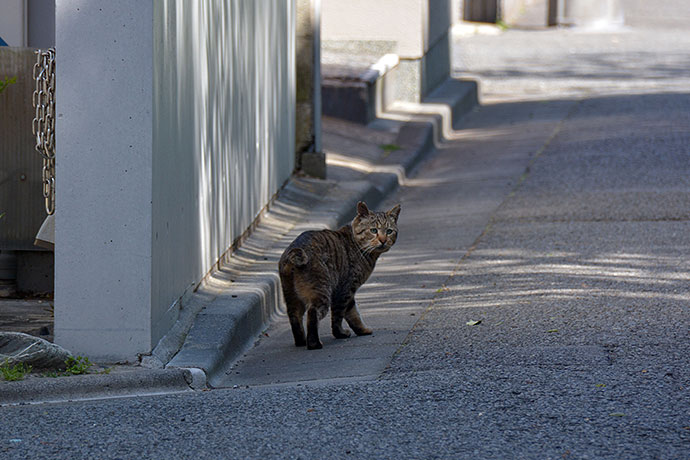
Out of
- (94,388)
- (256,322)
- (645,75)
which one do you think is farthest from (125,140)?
(645,75)

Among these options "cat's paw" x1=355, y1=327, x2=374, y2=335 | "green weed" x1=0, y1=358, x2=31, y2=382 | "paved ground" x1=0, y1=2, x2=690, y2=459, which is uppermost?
"green weed" x1=0, y1=358, x2=31, y2=382

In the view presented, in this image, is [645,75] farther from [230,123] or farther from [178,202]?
[178,202]

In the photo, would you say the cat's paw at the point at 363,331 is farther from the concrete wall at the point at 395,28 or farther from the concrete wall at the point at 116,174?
the concrete wall at the point at 395,28

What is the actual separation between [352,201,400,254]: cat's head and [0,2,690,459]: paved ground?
0.50 meters

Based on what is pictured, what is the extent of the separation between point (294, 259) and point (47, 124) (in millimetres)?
1490

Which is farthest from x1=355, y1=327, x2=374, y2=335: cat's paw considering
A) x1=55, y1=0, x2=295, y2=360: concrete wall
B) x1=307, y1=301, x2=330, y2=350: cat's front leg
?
x1=55, y1=0, x2=295, y2=360: concrete wall

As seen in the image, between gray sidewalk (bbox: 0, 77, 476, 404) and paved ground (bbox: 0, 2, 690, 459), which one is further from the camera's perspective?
gray sidewalk (bbox: 0, 77, 476, 404)

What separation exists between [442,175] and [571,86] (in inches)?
294

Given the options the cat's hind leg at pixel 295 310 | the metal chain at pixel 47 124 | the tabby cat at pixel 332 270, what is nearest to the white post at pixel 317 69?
the tabby cat at pixel 332 270

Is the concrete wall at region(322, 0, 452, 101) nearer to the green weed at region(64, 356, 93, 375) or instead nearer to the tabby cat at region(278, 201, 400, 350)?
the tabby cat at region(278, 201, 400, 350)

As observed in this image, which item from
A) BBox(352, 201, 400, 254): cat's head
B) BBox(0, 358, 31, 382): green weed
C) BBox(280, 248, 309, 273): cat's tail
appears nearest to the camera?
BBox(0, 358, 31, 382): green weed

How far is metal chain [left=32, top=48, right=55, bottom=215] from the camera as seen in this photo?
5.75 m

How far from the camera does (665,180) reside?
10969mm

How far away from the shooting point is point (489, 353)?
5582mm
